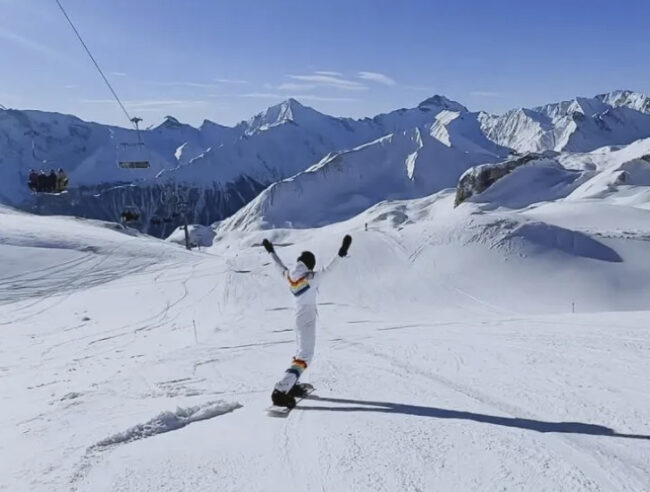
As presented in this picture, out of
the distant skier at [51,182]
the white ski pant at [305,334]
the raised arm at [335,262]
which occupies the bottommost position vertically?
the white ski pant at [305,334]

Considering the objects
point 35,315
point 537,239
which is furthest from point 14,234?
point 537,239

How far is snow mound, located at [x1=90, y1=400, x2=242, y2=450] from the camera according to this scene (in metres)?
5.87

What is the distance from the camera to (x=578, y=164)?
150 meters

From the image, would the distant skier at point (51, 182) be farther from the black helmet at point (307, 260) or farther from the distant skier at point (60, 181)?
the black helmet at point (307, 260)

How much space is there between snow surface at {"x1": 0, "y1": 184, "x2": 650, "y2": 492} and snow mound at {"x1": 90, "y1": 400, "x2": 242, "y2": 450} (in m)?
0.02

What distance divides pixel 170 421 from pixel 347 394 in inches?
89.7

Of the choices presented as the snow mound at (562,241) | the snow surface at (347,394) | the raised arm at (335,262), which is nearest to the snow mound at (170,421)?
the snow surface at (347,394)

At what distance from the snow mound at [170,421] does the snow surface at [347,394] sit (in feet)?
0.07

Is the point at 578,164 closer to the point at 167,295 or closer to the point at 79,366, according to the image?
the point at 167,295

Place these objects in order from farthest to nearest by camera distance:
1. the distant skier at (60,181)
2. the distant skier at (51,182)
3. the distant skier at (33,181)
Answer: the distant skier at (60,181) < the distant skier at (51,182) < the distant skier at (33,181)

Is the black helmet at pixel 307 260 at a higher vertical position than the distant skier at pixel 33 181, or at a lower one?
lower

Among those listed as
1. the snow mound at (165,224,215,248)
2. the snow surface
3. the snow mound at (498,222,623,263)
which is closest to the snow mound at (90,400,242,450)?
the snow surface

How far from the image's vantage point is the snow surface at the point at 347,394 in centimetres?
497

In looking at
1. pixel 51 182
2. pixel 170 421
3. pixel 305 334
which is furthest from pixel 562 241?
pixel 51 182
